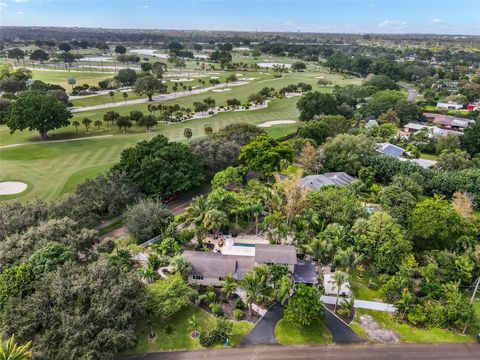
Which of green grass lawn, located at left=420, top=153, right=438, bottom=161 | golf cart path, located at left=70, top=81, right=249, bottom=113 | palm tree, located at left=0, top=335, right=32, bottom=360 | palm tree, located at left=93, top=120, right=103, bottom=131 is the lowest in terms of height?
green grass lawn, located at left=420, top=153, right=438, bottom=161

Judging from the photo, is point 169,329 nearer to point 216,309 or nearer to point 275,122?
point 216,309

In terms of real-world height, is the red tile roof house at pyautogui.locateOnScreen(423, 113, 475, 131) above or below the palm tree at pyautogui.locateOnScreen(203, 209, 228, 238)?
above

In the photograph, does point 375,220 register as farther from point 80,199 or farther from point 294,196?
point 80,199

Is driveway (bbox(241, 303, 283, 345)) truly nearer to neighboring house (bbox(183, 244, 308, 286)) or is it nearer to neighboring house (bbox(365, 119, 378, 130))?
neighboring house (bbox(183, 244, 308, 286))

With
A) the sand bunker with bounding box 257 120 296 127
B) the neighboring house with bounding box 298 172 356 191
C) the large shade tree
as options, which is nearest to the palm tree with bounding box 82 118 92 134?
the large shade tree

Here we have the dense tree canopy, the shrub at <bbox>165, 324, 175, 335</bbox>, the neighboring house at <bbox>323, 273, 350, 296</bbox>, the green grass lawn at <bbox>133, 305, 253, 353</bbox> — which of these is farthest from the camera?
the dense tree canopy

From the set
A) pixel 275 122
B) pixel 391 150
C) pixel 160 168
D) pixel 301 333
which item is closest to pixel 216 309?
pixel 301 333

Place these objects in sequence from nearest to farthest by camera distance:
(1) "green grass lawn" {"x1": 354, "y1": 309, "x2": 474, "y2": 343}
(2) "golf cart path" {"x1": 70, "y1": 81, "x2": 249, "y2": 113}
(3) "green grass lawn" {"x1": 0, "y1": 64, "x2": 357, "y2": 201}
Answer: (1) "green grass lawn" {"x1": 354, "y1": 309, "x2": 474, "y2": 343}, (3) "green grass lawn" {"x1": 0, "y1": 64, "x2": 357, "y2": 201}, (2) "golf cart path" {"x1": 70, "y1": 81, "x2": 249, "y2": 113}
